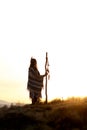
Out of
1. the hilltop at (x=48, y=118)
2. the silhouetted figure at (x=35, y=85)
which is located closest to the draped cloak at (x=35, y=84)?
the silhouetted figure at (x=35, y=85)

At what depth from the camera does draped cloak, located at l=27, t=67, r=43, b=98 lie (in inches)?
1160

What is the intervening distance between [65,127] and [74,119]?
0.54 m

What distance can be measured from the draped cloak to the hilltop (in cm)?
417

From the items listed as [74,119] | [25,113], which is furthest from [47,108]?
[74,119]

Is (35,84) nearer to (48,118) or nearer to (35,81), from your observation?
(35,81)

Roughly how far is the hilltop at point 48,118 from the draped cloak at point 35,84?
13.7 feet

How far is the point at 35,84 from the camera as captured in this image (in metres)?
29.6

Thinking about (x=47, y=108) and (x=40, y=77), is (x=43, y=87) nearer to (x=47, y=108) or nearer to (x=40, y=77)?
(x=40, y=77)

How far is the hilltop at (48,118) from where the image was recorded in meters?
22.3

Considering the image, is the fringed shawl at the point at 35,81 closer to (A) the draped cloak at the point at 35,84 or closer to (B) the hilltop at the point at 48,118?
(A) the draped cloak at the point at 35,84

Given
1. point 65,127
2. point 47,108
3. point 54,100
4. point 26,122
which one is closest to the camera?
point 65,127

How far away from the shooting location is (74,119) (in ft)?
73.5

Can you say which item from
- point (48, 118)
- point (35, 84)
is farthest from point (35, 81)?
point (48, 118)

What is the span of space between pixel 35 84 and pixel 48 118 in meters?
6.38
